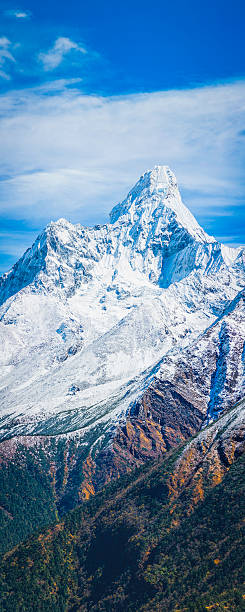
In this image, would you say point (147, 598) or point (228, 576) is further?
point (147, 598)

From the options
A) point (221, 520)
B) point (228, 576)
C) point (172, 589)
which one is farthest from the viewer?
point (221, 520)

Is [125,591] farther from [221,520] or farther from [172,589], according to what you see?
[221,520]

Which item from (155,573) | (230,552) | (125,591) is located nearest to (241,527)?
(230,552)

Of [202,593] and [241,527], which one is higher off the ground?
[241,527]

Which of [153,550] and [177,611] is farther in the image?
[153,550]

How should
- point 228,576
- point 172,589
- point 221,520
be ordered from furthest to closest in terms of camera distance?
point 221,520, point 172,589, point 228,576

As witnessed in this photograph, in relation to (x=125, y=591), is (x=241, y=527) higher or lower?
higher

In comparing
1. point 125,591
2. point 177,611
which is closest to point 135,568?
point 125,591

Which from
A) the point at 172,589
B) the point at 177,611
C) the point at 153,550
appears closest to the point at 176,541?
the point at 153,550

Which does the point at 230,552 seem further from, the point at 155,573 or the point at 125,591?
the point at 125,591
